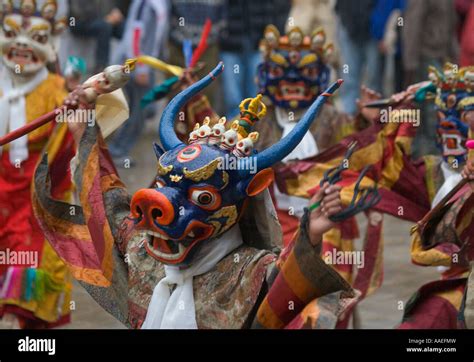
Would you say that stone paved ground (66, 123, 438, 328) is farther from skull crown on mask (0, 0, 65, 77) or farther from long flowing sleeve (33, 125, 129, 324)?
long flowing sleeve (33, 125, 129, 324)

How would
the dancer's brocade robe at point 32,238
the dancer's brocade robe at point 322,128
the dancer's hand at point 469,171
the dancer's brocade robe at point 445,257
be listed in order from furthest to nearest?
the dancer's brocade robe at point 322,128
the dancer's brocade robe at point 32,238
the dancer's brocade robe at point 445,257
the dancer's hand at point 469,171

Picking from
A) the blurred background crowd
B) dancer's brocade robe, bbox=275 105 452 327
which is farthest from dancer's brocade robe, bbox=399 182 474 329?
the blurred background crowd

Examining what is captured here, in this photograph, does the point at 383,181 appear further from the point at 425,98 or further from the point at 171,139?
the point at 171,139

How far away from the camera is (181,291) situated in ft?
22.1

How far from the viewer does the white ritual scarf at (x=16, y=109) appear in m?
9.38

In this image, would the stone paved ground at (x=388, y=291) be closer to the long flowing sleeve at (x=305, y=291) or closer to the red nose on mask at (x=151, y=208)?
the red nose on mask at (x=151, y=208)

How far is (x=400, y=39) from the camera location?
15.0 m

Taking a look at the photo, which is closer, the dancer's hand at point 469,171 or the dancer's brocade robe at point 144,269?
the dancer's brocade robe at point 144,269

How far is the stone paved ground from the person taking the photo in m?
10.0

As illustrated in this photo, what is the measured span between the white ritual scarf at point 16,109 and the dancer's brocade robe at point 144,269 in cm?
192

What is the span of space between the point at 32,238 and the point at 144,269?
2540mm

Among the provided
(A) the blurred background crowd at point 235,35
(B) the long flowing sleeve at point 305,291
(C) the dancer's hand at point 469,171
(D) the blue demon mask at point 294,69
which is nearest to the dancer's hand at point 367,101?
(D) the blue demon mask at point 294,69
